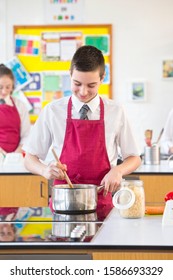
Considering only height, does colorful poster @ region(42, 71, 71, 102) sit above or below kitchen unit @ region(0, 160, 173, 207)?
above

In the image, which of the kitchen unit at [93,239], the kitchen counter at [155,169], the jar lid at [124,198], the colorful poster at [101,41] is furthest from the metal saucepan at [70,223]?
the colorful poster at [101,41]

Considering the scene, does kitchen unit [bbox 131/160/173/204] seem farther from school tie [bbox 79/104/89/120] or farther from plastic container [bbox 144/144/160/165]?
school tie [bbox 79/104/89/120]

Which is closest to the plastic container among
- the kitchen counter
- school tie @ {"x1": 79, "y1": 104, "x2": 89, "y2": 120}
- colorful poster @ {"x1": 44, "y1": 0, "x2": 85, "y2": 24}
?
the kitchen counter

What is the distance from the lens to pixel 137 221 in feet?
8.07

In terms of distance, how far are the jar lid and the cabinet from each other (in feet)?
6.52

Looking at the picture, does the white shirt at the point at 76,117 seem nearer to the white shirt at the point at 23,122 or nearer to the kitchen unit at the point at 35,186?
the kitchen unit at the point at 35,186

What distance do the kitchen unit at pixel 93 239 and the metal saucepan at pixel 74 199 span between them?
0.40 feet

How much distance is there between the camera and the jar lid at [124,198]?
2494 millimetres

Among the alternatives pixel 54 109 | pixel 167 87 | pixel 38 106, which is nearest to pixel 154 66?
pixel 167 87

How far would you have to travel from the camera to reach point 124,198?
255 centimetres

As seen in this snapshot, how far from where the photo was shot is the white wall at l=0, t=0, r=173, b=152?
22.4 feet

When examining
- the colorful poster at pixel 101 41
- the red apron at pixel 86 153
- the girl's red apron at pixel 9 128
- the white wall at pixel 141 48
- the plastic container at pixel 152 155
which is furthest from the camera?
the colorful poster at pixel 101 41

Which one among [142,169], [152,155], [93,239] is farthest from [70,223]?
[152,155]

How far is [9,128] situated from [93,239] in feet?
11.1
